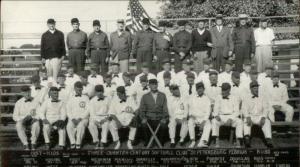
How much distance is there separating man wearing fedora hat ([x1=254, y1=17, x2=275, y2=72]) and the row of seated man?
45.8 inches

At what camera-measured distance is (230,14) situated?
9.15 meters

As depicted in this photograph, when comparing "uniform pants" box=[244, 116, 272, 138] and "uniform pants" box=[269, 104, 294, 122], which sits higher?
"uniform pants" box=[269, 104, 294, 122]

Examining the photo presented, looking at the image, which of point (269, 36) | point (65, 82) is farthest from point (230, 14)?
point (65, 82)

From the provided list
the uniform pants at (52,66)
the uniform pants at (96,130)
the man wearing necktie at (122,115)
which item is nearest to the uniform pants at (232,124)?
the man wearing necktie at (122,115)

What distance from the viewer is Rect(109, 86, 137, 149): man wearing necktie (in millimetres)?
6910

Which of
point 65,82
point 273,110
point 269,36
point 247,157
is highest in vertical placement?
point 269,36

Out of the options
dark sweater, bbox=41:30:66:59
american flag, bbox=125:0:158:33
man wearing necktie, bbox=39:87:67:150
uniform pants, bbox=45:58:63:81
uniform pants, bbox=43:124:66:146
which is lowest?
uniform pants, bbox=43:124:66:146

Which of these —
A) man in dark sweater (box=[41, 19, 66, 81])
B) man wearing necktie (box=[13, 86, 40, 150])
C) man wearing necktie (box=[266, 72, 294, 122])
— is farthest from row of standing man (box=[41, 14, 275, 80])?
man wearing necktie (box=[13, 86, 40, 150])

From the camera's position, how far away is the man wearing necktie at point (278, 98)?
720 cm

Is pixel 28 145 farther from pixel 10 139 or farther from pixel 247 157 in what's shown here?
pixel 247 157

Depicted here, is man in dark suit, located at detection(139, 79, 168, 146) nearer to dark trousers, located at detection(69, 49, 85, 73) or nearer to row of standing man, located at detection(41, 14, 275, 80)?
row of standing man, located at detection(41, 14, 275, 80)

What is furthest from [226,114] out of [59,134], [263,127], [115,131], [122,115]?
[59,134]

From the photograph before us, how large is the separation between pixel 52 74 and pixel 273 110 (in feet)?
11.8

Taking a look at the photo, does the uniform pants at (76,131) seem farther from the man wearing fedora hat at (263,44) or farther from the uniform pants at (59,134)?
the man wearing fedora hat at (263,44)
